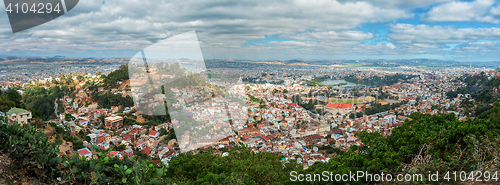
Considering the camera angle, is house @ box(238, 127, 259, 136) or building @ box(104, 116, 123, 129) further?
house @ box(238, 127, 259, 136)

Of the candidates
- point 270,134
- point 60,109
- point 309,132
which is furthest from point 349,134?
point 60,109

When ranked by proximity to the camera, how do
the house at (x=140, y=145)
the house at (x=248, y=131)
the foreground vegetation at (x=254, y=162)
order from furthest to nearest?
the house at (x=248, y=131) < the house at (x=140, y=145) < the foreground vegetation at (x=254, y=162)

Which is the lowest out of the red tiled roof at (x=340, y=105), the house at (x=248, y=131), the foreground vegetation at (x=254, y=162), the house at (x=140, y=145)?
the house at (x=248, y=131)

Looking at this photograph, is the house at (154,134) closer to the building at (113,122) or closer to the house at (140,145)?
the house at (140,145)

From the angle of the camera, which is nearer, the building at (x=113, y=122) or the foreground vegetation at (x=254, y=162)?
the foreground vegetation at (x=254, y=162)

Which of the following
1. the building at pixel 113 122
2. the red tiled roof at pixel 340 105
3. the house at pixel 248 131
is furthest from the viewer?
the red tiled roof at pixel 340 105

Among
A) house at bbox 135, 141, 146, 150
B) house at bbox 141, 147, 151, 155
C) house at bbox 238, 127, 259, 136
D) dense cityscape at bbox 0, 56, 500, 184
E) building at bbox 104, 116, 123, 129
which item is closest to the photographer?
dense cityscape at bbox 0, 56, 500, 184

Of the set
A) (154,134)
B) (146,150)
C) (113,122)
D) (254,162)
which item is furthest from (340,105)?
(254,162)

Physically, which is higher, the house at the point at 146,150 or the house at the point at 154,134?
the house at the point at 154,134

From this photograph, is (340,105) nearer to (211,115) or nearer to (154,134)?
(211,115)

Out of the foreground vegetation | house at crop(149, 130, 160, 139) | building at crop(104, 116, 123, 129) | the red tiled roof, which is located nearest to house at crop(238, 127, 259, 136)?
house at crop(149, 130, 160, 139)

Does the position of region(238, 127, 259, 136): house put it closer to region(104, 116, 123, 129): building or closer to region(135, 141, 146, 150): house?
region(135, 141, 146, 150): house

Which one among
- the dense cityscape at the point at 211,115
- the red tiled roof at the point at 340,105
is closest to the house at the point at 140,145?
the dense cityscape at the point at 211,115
